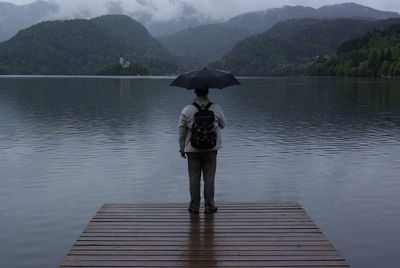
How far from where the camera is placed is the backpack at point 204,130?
10.6m

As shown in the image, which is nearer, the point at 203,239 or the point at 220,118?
the point at 203,239

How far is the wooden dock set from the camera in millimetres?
8781

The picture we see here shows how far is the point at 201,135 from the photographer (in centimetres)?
1071

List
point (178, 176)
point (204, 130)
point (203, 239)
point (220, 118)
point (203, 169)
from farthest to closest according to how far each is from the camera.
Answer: point (178, 176) → point (203, 169) → point (220, 118) → point (204, 130) → point (203, 239)

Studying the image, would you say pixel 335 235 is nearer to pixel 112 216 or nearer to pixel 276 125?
Result: pixel 112 216

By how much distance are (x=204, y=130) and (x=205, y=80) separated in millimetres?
1157

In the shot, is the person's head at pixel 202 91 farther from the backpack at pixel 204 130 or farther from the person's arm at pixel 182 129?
the person's arm at pixel 182 129

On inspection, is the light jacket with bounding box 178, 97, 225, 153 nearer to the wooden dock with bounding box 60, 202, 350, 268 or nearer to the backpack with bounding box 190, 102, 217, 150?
the backpack with bounding box 190, 102, 217, 150

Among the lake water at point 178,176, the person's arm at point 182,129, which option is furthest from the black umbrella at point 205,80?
the lake water at point 178,176

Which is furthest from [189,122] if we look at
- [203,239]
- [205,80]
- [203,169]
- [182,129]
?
[203,239]

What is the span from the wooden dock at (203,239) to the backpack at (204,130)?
1.80 metres

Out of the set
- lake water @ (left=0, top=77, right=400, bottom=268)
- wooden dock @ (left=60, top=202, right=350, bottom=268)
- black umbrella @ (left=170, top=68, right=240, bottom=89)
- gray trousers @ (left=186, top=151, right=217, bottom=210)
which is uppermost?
black umbrella @ (left=170, top=68, right=240, bottom=89)

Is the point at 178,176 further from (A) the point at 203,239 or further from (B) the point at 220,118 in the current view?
(A) the point at 203,239

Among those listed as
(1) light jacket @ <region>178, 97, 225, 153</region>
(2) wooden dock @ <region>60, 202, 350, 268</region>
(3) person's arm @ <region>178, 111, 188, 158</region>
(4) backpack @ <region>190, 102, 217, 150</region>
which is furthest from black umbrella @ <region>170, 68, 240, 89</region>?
(2) wooden dock @ <region>60, 202, 350, 268</region>
